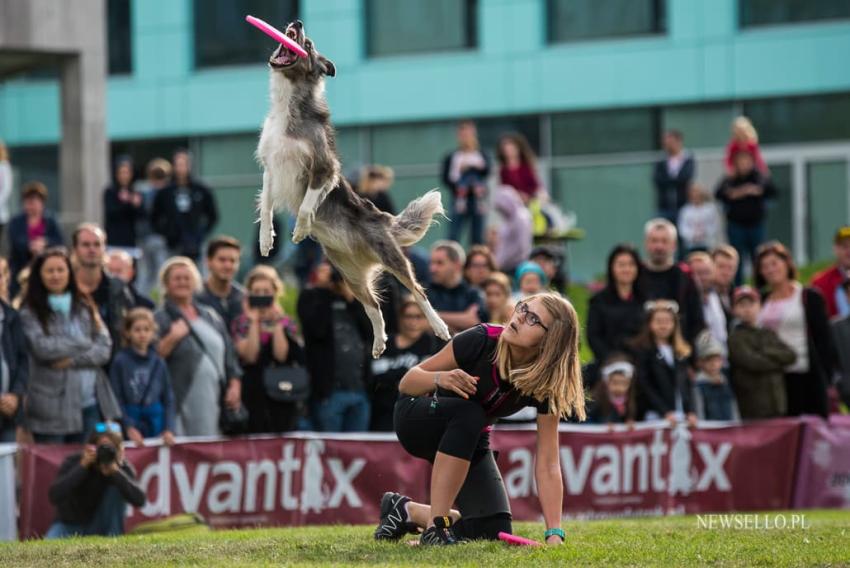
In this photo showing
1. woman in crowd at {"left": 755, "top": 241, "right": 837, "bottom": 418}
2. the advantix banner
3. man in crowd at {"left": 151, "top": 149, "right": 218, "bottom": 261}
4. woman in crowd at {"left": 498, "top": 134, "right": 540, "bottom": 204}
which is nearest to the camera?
the advantix banner

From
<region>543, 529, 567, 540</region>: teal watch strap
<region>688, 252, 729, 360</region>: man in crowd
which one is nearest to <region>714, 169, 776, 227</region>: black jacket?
<region>688, 252, 729, 360</region>: man in crowd

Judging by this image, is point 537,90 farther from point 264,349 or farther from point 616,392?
point 264,349

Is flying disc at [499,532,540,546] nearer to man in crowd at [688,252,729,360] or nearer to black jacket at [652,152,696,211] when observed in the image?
man in crowd at [688,252,729,360]

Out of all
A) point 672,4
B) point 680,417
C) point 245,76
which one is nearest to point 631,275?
point 680,417

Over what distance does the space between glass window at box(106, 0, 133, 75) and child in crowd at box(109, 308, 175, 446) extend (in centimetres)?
1770

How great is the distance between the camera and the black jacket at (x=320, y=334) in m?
11.7

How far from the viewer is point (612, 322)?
1242 centimetres

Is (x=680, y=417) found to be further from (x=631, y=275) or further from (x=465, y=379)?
(x=465, y=379)

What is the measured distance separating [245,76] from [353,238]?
801 inches

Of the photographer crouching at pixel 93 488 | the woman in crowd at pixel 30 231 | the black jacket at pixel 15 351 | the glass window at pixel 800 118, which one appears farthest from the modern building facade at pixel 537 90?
the photographer crouching at pixel 93 488

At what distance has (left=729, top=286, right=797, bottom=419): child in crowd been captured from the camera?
12.6 metres

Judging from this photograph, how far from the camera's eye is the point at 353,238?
285 inches

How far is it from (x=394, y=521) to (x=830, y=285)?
6870mm

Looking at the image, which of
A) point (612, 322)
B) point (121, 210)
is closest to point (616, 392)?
point (612, 322)
